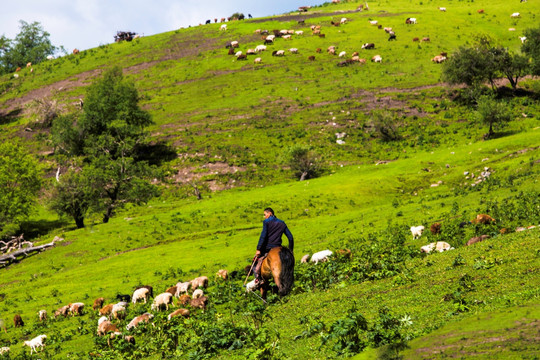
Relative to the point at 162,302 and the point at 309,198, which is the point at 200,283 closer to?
the point at 162,302

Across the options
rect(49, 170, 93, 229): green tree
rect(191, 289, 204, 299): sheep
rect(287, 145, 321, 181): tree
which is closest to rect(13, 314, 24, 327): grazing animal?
rect(191, 289, 204, 299): sheep

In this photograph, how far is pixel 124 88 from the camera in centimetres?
9019

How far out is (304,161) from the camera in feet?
240

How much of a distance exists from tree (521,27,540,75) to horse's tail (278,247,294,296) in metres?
85.9

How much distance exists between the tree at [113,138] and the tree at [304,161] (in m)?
20.8

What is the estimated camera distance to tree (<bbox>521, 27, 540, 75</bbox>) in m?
87.8

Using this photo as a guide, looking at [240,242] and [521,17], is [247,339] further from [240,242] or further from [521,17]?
[521,17]

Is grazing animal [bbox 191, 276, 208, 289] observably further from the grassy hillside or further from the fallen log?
the fallen log

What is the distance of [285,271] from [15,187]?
60.4 metres

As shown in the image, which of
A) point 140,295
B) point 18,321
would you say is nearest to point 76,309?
point 18,321

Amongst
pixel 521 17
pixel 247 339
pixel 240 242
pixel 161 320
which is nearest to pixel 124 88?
pixel 240 242

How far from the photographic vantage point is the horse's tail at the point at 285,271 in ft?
61.7

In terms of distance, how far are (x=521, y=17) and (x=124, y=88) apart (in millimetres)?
105488

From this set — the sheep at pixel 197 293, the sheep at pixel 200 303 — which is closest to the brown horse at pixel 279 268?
the sheep at pixel 200 303
